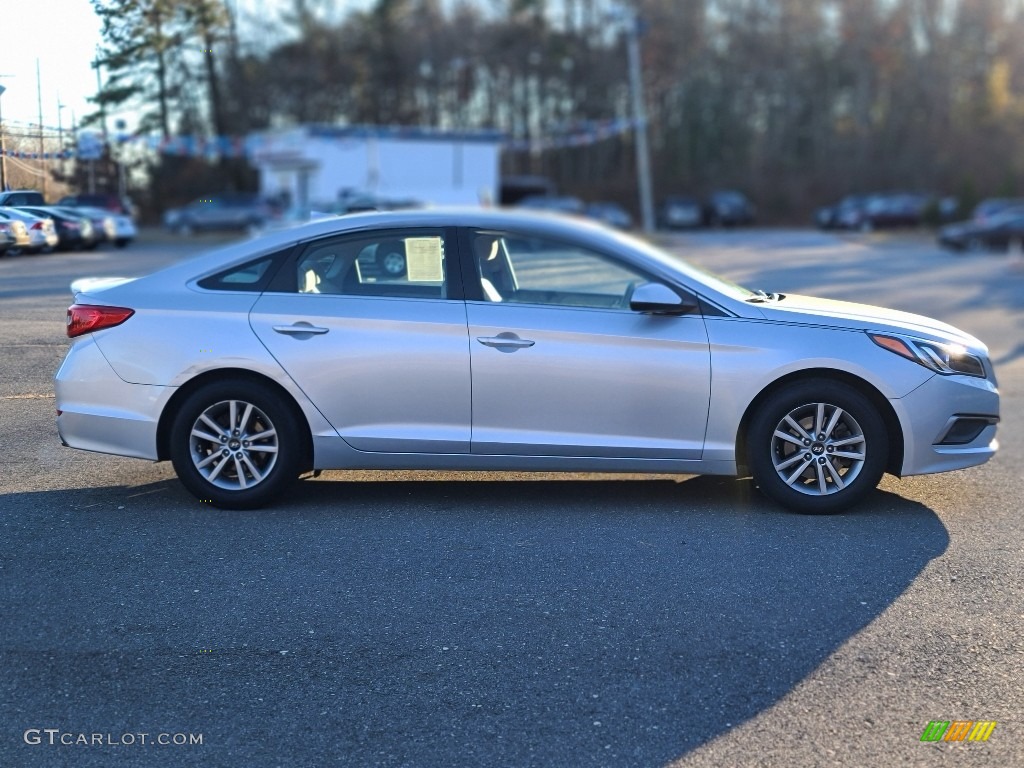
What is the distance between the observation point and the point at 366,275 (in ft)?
19.4

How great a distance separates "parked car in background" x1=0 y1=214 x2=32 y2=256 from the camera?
646 cm

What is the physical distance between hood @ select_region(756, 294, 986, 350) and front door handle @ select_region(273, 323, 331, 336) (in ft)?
7.44

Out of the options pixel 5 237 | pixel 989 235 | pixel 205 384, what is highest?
pixel 5 237

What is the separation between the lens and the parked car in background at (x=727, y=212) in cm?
5012

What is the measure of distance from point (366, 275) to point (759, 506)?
2.43 m

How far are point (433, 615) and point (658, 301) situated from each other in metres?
2.09

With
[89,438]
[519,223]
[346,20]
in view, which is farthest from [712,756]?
[346,20]

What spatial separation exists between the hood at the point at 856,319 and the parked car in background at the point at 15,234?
4236 mm

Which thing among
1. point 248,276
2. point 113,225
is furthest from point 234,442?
point 113,225

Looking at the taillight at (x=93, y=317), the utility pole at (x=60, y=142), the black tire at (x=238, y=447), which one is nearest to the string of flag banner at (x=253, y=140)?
the utility pole at (x=60, y=142)

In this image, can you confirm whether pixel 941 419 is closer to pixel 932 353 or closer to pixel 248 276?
pixel 932 353

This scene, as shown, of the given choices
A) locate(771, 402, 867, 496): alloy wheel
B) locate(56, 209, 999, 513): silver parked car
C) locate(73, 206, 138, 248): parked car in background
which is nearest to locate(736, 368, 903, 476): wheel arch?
locate(56, 209, 999, 513): silver parked car

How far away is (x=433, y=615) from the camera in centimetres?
444

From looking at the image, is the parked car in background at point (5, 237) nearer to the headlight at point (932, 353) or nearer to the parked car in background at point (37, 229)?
the parked car in background at point (37, 229)
